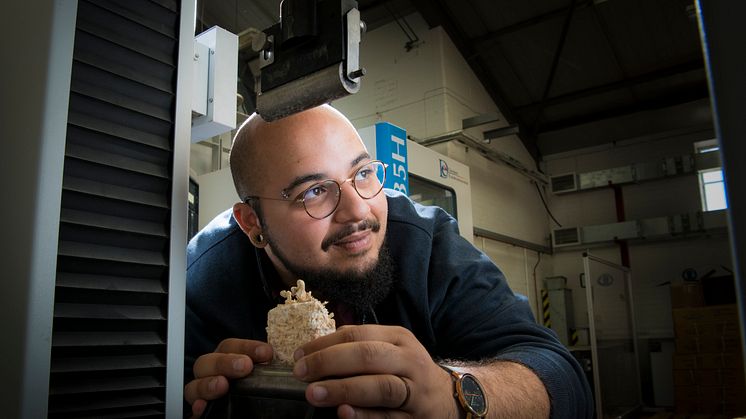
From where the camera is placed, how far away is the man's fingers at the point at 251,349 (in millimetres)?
650

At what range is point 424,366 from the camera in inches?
23.9

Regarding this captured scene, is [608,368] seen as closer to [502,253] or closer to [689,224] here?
[502,253]

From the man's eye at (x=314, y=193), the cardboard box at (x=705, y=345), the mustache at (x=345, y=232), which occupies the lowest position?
the cardboard box at (x=705, y=345)

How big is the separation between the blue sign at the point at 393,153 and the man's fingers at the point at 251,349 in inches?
72.4

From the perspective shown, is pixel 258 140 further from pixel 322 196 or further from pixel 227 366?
pixel 227 366

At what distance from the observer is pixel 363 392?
53cm

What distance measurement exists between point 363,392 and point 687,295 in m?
5.92

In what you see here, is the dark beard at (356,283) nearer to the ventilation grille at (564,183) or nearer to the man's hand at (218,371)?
the man's hand at (218,371)

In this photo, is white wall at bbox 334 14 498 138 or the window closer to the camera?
white wall at bbox 334 14 498 138

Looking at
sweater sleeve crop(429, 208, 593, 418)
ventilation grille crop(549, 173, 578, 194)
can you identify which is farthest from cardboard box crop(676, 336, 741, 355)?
sweater sleeve crop(429, 208, 593, 418)

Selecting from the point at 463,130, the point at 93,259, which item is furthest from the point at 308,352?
→ the point at 463,130

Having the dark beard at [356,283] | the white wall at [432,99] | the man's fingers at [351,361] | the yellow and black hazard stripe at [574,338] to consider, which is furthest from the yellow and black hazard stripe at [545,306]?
the man's fingers at [351,361]

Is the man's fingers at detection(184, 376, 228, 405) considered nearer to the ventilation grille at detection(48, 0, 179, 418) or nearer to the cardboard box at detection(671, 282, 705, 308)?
the ventilation grille at detection(48, 0, 179, 418)

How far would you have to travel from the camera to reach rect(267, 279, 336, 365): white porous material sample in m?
0.70
